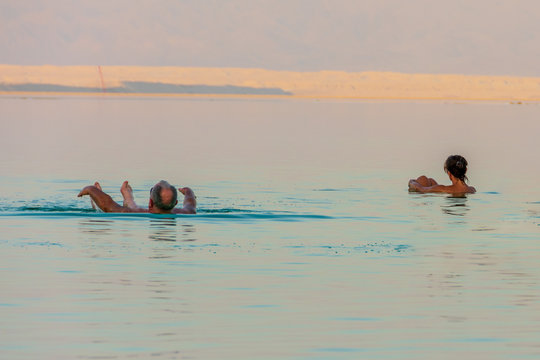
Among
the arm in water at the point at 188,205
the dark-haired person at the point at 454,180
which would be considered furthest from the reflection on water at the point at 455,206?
the arm in water at the point at 188,205

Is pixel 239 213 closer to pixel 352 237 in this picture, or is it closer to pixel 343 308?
pixel 352 237

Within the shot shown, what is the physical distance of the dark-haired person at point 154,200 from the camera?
23.5 metres

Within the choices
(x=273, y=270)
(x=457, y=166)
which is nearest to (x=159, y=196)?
(x=273, y=270)

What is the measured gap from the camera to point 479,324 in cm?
1420

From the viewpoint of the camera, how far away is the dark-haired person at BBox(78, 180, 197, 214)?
2347cm

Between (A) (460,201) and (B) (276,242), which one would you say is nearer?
(B) (276,242)

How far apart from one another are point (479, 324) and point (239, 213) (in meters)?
11.7

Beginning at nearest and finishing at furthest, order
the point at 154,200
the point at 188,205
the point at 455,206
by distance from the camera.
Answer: the point at 154,200
the point at 188,205
the point at 455,206

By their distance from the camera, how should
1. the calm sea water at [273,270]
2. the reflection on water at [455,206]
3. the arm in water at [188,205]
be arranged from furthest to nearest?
the reflection on water at [455,206]
the arm in water at [188,205]
the calm sea water at [273,270]

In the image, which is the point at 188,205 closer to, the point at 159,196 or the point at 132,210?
the point at 132,210

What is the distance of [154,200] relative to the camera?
77.5 feet

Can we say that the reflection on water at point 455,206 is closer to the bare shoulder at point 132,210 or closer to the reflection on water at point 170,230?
the reflection on water at point 170,230

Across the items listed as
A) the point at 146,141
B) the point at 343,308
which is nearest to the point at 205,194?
the point at 343,308

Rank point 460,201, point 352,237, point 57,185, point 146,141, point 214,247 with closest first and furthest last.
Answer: point 214,247 < point 352,237 < point 460,201 < point 57,185 < point 146,141
